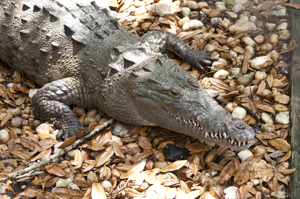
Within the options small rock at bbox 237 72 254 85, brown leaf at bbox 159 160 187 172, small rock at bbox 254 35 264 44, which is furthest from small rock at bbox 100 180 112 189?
small rock at bbox 254 35 264 44

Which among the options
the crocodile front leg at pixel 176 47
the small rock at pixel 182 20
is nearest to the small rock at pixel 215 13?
the small rock at pixel 182 20

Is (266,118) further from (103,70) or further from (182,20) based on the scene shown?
(182,20)

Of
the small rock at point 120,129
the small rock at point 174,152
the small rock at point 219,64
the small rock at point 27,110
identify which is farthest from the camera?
the small rock at point 219,64

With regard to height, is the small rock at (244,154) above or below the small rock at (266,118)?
below

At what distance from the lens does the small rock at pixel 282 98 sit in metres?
3.11

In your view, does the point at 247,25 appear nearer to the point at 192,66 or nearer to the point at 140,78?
the point at 192,66

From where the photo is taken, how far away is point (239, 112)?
3.10 meters

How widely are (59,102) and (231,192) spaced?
2.19 meters

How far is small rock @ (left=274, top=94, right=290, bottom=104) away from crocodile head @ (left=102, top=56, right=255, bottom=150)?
862 millimetres

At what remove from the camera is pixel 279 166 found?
8.73ft

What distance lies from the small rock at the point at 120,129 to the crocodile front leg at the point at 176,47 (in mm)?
1161

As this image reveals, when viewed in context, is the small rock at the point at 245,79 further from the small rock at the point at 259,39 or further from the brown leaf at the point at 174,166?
the brown leaf at the point at 174,166

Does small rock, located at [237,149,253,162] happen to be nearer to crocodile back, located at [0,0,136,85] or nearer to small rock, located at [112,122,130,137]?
small rock, located at [112,122,130,137]

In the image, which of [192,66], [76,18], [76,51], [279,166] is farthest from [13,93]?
[279,166]
